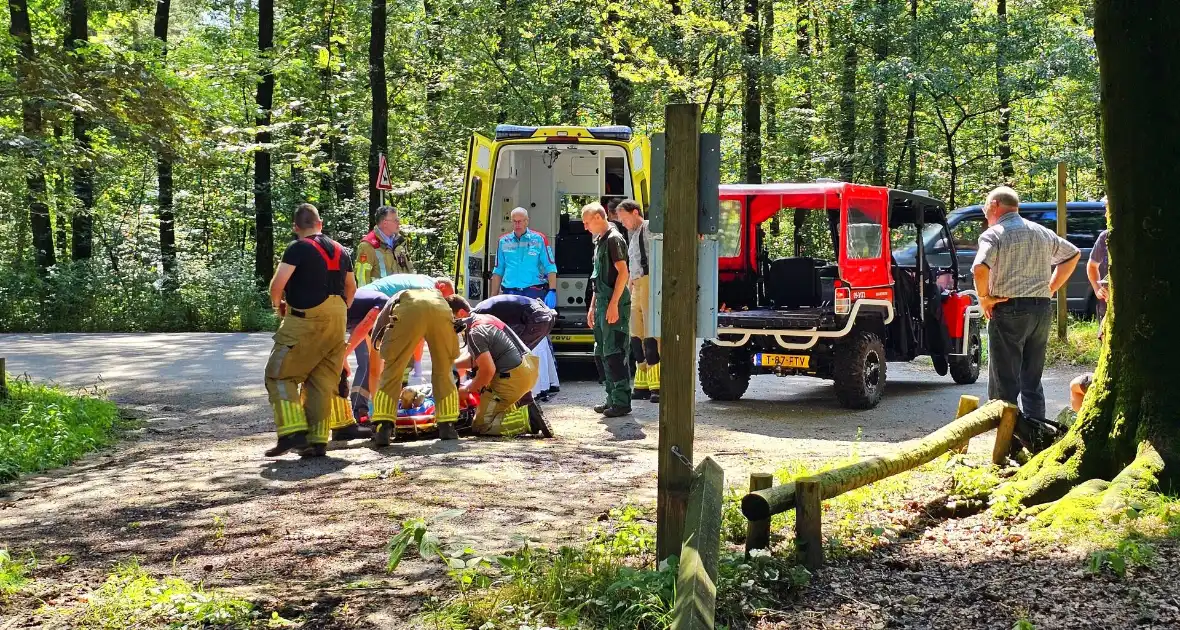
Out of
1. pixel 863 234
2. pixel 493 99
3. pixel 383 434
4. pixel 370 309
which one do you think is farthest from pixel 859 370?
pixel 493 99

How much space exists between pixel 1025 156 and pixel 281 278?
92.1ft

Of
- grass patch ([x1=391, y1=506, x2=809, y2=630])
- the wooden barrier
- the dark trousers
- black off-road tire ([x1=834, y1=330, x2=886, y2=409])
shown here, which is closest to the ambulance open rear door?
black off-road tire ([x1=834, y1=330, x2=886, y2=409])

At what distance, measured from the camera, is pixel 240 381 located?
41.5 feet

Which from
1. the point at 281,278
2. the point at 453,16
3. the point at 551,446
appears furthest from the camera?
the point at 453,16

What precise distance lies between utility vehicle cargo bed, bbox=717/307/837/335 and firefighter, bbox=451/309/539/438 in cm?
248

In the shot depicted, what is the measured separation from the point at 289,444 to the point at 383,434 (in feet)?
2.13

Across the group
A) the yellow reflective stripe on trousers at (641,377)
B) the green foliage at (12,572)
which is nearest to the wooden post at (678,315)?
the green foliage at (12,572)

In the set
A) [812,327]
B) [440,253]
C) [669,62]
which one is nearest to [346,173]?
[440,253]

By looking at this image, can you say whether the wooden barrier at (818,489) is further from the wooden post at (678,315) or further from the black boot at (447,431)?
the black boot at (447,431)

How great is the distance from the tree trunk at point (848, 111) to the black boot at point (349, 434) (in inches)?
703

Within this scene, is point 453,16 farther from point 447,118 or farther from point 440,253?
point 440,253

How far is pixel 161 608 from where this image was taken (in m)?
4.07

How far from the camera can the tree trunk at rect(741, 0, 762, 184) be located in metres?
23.5

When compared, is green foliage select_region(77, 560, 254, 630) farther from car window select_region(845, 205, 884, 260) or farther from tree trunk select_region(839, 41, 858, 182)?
tree trunk select_region(839, 41, 858, 182)
